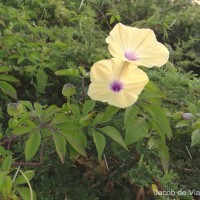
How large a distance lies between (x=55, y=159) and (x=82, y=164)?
75 mm

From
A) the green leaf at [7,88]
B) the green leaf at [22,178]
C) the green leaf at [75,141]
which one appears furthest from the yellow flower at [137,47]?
the green leaf at [7,88]

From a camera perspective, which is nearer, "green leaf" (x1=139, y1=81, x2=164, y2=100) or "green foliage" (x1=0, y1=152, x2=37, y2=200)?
"green foliage" (x1=0, y1=152, x2=37, y2=200)

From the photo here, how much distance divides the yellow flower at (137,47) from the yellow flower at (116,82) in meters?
0.03

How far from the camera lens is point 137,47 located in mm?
967

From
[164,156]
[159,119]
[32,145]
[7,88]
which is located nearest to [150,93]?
[159,119]

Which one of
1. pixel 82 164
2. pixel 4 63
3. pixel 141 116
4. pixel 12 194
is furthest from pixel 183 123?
pixel 4 63

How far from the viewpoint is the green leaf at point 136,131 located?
0.91 m

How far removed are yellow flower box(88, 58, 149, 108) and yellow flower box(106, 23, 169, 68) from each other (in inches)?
1.0

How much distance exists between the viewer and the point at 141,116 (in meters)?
1.02

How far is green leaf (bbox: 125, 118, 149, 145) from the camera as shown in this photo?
0.91 m

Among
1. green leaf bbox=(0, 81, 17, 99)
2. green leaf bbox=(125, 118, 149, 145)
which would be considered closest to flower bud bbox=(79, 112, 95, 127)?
green leaf bbox=(125, 118, 149, 145)

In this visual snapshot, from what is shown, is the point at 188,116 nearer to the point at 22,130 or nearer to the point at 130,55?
the point at 130,55

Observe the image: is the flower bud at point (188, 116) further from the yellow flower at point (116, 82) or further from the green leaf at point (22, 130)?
the green leaf at point (22, 130)

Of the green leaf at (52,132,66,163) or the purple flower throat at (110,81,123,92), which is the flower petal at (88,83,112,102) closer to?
the purple flower throat at (110,81,123,92)
